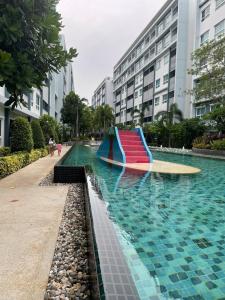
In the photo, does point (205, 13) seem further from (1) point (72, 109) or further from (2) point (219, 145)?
(1) point (72, 109)

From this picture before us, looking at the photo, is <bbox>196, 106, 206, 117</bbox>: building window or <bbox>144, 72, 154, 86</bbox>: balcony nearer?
<bbox>196, 106, 206, 117</bbox>: building window

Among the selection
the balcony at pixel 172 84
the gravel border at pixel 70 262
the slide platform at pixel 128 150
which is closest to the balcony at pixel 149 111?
the balcony at pixel 172 84

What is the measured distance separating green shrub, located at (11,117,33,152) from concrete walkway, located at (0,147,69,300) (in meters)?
7.12

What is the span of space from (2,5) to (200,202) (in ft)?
20.4

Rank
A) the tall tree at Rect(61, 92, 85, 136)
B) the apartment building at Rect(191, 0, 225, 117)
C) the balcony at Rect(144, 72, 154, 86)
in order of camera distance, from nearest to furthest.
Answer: the apartment building at Rect(191, 0, 225, 117) < the balcony at Rect(144, 72, 154, 86) < the tall tree at Rect(61, 92, 85, 136)

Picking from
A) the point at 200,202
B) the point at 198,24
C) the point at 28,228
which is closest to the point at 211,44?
the point at 198,24

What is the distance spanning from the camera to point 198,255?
3453 millimetres

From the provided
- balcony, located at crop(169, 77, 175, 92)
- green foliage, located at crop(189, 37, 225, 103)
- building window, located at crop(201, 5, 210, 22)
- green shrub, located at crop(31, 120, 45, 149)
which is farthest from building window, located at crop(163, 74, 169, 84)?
green shrub, located at crop(31, 120, 45, 149)

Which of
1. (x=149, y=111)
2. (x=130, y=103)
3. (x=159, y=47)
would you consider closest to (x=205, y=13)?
(x=159, y=47)

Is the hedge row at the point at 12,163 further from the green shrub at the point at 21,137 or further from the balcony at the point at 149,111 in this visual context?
the balcony at the point at 149,111

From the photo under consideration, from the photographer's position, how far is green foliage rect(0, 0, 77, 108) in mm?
5227

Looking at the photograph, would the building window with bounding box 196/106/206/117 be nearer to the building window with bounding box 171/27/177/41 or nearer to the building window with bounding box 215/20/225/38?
the building window with bounding box 215/20/225/38

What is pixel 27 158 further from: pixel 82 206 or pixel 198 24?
pixel 198 24

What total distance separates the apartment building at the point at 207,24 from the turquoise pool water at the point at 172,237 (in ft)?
73.6
